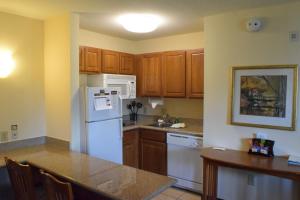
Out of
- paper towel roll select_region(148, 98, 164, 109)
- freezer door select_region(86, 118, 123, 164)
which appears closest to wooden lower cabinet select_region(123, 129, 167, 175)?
freezer door select_region(86, 118, 123, 164)

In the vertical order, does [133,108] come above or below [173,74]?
below

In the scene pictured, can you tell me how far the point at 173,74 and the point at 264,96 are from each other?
1593mm

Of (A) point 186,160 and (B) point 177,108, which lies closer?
(A) point 186,160

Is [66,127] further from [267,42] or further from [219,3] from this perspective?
[267,42]

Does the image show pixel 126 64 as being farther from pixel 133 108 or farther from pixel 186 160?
pixel 186 160

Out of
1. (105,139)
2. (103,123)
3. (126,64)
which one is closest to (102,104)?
(103,123)

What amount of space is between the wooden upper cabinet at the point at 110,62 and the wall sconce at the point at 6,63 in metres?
1.31

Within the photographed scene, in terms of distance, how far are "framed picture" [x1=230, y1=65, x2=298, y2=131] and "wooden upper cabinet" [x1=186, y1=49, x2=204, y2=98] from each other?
0.82 m

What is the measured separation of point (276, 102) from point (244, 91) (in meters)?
0.36

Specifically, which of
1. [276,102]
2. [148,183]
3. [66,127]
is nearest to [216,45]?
[276,102]

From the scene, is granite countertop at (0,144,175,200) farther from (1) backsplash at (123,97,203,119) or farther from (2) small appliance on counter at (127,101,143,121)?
(1) backsplash at (123,97,203,119)

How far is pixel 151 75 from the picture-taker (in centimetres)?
420

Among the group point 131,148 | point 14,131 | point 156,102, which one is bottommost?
point 131,148

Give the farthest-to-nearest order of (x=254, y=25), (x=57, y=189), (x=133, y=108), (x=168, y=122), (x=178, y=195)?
(x=133, y=108)
(x=168, y=122)
(x=178, y=195)
(x=254, y=25)
(x=57, y=189)
